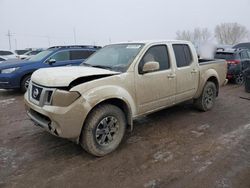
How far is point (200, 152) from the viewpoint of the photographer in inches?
153

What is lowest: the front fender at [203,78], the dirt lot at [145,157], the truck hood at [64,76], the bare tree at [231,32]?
the dirt lot at [145,157]

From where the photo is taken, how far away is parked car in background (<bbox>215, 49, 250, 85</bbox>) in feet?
33.0

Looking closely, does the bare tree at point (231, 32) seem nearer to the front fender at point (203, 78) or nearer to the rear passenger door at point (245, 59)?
the rear passenger door at point (245, 59)

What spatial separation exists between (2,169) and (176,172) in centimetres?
247

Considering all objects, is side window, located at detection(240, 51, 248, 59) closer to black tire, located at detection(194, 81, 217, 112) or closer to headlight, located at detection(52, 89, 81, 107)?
black tire, located at detection(194, 81, 217, 112)

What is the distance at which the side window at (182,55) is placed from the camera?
16.7 ft

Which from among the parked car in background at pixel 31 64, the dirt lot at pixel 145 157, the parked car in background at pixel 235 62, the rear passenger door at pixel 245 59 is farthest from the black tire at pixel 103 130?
the rear passenger door at pixel 245 59

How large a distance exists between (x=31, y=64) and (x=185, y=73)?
18.8ft

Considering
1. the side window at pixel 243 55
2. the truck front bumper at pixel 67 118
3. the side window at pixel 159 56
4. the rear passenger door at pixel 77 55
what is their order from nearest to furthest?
the truck front bumper at pixel 67 118 → the side window at pixel 159 56 → the rear passenger door at pixel 77 55 → the side window at pixel 243 55

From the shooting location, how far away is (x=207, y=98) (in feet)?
20.1

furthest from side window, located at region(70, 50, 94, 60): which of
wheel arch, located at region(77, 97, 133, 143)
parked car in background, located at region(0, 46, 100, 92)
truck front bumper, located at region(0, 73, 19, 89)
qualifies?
wheel arch, located at region(77, 97, 133, 143)

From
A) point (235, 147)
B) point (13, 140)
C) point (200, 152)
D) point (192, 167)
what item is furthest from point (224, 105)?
point (13, 140)

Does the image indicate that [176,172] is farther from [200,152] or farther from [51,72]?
[51,72]

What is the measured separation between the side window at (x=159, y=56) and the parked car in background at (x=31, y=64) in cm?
478
